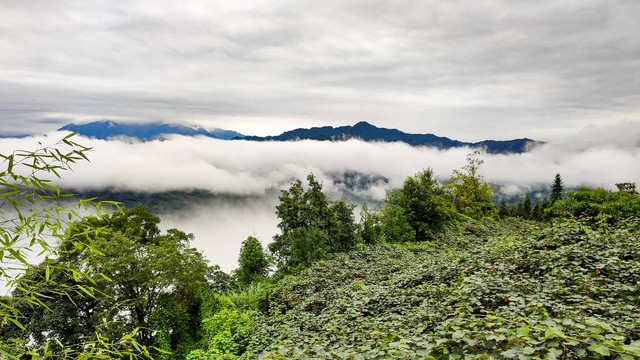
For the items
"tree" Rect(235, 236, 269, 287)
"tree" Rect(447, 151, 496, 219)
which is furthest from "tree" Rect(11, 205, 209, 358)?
"tree" Rect(447, 151, 496, 219)

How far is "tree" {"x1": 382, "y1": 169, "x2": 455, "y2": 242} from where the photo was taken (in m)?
26.9

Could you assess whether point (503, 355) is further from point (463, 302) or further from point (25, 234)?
point (25, 234)

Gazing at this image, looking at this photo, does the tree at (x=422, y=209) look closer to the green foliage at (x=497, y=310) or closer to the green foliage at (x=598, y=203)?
the green foliage at (x=598, y=203)

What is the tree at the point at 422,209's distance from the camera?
88.3 feet

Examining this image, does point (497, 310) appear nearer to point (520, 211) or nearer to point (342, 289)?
point (342, 289)

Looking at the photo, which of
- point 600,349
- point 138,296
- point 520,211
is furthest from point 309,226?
point 520,211

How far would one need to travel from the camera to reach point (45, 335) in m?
19.7

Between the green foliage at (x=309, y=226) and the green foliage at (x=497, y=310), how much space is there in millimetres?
11476

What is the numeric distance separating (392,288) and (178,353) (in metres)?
19.4

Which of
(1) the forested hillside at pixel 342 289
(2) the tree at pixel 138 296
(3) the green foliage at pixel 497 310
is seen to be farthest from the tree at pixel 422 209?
(2) the tree at pixel 138 296

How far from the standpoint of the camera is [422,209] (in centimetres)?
2723

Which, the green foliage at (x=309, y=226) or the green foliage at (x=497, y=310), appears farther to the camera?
the green foliage at (x=309, y=226)

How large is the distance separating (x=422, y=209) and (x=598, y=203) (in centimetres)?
1200

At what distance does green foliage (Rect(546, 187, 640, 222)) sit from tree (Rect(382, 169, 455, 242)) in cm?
852
